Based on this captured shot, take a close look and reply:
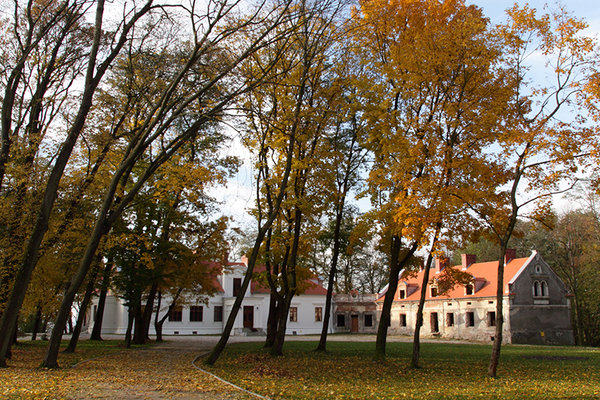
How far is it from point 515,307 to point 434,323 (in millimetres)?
7976

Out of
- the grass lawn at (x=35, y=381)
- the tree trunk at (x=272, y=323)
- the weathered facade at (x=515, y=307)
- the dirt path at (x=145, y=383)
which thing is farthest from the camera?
the weathered facade at (x=515, y=307)

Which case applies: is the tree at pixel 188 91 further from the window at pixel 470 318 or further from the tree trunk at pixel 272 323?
the window at pixel 470 318

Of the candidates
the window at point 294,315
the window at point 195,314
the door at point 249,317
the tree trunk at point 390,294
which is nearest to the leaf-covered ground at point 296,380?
the tree trunk at point 390,294

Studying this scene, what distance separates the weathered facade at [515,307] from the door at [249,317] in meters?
16.6

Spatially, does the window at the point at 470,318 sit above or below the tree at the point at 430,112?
below

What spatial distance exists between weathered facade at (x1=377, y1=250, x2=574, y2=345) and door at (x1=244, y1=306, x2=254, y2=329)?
652 inches

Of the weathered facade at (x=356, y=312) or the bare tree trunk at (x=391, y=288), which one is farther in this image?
the weathered facade at (x=356, y=312)

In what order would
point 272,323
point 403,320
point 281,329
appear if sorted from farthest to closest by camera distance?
point 403,320 < point 272,323 < point 281,329

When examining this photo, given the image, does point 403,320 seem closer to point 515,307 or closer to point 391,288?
point 515,307

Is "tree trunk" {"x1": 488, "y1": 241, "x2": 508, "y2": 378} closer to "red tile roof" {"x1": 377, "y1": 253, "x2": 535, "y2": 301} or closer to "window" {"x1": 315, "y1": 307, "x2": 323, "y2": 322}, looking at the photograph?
"red tile roof" {"x1": 377, "y1": 253, "x2": 535, "y2": 301}

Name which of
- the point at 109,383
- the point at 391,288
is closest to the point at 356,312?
the point at 391,288

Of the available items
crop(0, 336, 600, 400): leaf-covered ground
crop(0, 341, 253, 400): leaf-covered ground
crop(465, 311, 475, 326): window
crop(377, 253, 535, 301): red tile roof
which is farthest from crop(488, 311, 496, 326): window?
crop(0, 341, 253, 400): leaf-covered ground

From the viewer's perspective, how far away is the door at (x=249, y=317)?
45.1 m

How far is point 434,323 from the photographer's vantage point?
137ft
